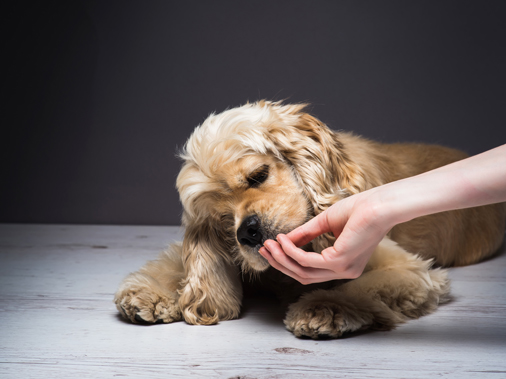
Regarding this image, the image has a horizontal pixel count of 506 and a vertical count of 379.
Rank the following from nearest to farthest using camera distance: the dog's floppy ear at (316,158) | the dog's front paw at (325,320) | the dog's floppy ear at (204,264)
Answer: the dog's front paw at (325,320)
the dog's floppy ear at (316,158)
the dog's floppy ear at (204,264)

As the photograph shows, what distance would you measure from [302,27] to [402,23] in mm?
741

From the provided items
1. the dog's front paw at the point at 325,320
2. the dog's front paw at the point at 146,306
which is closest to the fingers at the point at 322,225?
the dog's front paw at the point at 325,320

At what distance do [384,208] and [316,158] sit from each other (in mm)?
512

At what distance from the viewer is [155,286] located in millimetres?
1872

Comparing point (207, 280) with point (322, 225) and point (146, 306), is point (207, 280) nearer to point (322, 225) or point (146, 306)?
point (146, 306)

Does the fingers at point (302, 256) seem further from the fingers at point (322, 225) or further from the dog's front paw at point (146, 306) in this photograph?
the dog's front paw at point (146, 306)

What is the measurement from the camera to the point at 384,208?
124 centimetres

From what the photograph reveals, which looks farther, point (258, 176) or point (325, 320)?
point (258, 176)

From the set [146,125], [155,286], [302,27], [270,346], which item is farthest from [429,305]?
[146,125]

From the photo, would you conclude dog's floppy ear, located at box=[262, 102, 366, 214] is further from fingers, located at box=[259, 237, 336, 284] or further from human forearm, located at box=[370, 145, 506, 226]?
human forearm, located at box=[370, 145, 506, 226]

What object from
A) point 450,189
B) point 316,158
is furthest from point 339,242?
point 316,158

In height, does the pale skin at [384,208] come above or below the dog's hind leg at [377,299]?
above

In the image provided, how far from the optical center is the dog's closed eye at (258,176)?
168 cm

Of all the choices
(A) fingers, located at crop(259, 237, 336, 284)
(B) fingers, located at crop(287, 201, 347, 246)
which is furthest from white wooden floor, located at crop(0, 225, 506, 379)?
(B) fingers, located at crop(287, 201, 347, 246)
